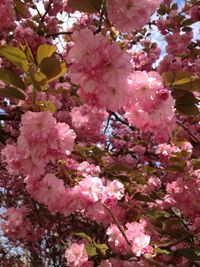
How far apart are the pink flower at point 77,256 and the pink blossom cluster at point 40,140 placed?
0.90 meters

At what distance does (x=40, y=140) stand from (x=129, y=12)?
2.01ft

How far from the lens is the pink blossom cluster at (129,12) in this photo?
1426mm

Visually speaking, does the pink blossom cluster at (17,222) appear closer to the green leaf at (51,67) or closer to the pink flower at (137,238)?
the pink flower at (137,238)

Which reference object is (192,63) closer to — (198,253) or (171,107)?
(198,253)

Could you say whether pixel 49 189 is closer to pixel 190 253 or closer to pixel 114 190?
pixel 114 190

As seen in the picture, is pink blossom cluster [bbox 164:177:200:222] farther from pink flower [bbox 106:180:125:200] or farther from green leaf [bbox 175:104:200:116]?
green leaf [bbox 175:104:200:116]

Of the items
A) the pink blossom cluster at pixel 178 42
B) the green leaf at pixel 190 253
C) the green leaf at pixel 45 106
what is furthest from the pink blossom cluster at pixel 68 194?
the pink blossom cluster at pixel 178 42

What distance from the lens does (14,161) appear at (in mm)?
1815

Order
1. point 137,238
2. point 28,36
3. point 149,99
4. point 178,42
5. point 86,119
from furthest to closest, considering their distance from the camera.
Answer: point 178,42 → point 28,36 → point 86,119 → point 137,238 → point 149,99

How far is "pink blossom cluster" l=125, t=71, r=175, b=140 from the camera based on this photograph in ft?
5.03

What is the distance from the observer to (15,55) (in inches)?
61.6

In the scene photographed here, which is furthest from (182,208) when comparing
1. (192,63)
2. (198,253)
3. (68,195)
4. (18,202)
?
(18,202)

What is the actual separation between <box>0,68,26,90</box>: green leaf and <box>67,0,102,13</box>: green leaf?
0.37m

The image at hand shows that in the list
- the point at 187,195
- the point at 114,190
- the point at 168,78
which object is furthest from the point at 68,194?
the point at 187,195
